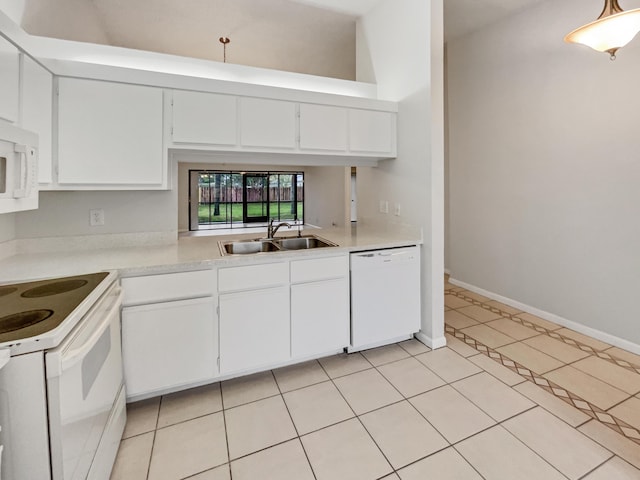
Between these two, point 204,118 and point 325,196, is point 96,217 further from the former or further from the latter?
point 325,196

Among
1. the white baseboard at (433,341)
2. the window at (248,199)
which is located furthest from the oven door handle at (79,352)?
the window at (248,199)

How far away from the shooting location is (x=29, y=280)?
1528 millimetres

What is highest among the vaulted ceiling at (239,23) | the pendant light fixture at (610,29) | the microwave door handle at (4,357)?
the vaulted ceiling at (239,23)

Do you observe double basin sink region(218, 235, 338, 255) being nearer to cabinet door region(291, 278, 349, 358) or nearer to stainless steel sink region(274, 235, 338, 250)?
stainless steel sink region(274, 235, 338, 250)

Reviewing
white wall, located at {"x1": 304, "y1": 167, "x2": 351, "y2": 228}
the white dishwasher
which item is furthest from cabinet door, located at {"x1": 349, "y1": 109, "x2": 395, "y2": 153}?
white wall, located at {"x1": 304, "y1": 167, "x2": 351, "y2": 228}

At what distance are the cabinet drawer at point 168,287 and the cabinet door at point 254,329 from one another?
0.47ft

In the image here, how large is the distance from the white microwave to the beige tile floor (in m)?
1.29

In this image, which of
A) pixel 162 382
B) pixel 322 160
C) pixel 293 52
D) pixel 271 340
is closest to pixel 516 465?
pixel 271 340

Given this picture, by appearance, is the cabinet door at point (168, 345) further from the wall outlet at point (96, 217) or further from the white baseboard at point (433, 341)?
the white baseboard at point (433, 341)

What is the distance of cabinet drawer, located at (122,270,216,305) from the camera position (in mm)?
1816

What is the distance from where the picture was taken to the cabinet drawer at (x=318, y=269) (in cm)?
223

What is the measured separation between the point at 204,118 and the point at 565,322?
12.1 feet

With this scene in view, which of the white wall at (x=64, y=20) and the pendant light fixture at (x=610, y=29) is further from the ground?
the white wall at (x=64, y=20)

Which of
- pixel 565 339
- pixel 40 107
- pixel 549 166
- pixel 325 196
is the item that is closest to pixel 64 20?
pixel 40 107
